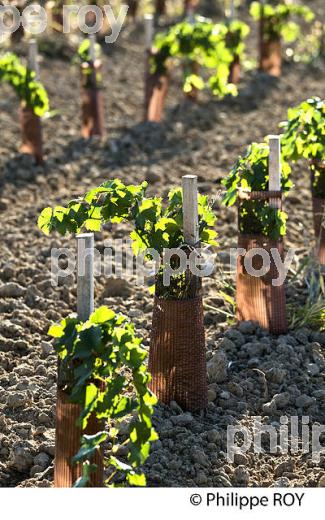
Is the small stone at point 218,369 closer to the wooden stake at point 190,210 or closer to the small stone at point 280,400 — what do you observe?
the small stone at point 280,400

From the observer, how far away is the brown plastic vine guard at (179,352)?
4.44 m

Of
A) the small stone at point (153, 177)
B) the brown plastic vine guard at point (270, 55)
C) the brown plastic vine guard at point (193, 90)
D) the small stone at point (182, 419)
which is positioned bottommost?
the small stone at point (182, 419)

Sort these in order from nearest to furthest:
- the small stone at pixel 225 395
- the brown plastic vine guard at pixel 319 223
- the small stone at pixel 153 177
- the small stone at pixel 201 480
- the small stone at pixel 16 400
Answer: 1. the small stone at pixel 201 480
2. the small stone at pixel 16 400
3. the small stone at pixel 225 395
4. the brown plastic vine guard at pixel 319 223
5. the small stone at pixel 153 177

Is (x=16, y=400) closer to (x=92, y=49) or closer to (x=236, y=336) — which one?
(x=236, y=336)

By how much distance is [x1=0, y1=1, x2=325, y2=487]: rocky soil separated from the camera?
4180 millimetres

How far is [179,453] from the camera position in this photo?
417cm

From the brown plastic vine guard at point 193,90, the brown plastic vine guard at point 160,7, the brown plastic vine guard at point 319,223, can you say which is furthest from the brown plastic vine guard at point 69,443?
the brown plastic vine guard at point 160,7

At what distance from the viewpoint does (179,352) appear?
445 cm

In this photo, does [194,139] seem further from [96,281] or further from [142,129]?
[96,281]

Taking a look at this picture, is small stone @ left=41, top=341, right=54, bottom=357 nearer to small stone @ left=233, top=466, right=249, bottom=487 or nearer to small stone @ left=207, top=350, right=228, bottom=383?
small stone @ left=207, top=350, right=228, bottom=383

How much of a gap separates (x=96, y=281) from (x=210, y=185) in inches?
72.5

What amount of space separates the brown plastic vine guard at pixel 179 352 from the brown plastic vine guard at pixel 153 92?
490 cm

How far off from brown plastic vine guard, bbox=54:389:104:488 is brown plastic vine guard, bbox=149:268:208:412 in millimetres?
826
